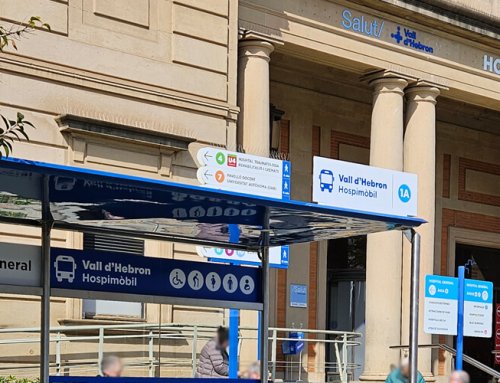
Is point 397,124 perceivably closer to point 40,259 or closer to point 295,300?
point 295,300

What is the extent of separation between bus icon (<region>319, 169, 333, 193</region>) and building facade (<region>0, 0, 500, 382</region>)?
7198mm

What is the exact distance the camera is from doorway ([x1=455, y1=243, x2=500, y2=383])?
30.7 m

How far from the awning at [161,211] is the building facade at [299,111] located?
255 inches

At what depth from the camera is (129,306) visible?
17.9 meters

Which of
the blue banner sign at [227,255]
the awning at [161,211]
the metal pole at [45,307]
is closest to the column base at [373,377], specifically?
the blue banner sign at [227,255]

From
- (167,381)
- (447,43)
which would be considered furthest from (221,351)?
(447,43)

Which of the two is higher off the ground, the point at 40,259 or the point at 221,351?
the point at 40,259

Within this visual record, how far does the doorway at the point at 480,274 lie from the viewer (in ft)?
101

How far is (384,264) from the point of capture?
22172 mm

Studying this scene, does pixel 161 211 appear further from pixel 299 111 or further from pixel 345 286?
pixel 345 286

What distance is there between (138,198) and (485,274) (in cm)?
2441

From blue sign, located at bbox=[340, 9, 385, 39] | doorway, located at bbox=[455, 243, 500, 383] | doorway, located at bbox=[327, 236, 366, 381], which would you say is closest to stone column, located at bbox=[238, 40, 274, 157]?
blue sign, located at bbox=[340, 9, 385, 39]

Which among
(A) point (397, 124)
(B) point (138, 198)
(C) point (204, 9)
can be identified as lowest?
(B) point (138, 198)

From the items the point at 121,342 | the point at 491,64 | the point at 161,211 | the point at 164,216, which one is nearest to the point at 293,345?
the point at 491,64
